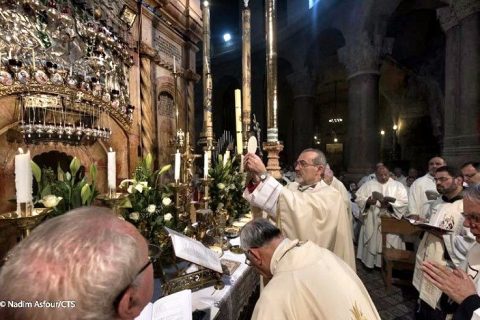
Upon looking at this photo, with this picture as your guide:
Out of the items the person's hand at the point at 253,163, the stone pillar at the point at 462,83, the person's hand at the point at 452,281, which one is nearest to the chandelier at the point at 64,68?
the person's hand at the point at 253,163

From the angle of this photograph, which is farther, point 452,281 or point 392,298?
point 392,298

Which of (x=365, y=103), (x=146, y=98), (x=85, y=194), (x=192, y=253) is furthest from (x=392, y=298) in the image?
(x=365, y=103)

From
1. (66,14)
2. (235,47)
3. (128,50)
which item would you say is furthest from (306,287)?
(235,47)

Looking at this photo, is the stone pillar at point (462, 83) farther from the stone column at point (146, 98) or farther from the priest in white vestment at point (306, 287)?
the stone column at point (146, 98)

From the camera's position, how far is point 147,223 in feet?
7.57

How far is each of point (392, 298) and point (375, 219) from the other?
1792 millimetres

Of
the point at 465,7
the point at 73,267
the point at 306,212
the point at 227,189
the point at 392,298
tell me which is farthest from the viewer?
the point at 465,7

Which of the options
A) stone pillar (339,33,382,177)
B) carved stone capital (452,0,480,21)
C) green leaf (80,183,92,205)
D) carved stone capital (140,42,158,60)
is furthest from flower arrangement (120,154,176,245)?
stone pillar (339,33,382,177)

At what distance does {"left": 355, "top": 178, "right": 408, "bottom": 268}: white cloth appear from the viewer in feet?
18.5

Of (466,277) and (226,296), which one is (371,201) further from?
(226,296)

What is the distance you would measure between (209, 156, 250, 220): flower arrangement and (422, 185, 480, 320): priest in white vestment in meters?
2.34

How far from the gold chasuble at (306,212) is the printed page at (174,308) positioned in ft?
3.68

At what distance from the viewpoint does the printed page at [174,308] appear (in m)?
1.49

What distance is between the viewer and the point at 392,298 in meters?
4.35
